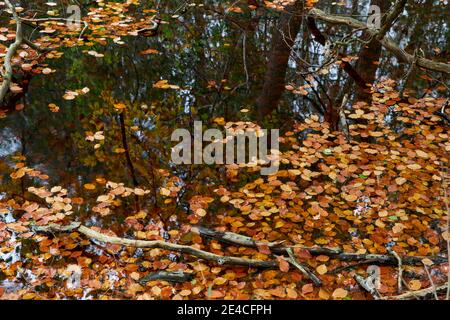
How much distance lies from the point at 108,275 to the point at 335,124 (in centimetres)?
276

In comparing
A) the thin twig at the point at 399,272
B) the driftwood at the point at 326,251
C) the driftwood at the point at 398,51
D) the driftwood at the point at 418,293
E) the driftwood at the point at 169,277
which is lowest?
the driftwood at the point at 169,277

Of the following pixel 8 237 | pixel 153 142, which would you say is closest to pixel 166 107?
pixel 153 142

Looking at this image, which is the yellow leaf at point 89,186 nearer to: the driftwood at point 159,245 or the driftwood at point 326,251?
the driftwood at point 159,245

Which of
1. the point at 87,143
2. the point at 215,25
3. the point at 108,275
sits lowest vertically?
the point at 108,275

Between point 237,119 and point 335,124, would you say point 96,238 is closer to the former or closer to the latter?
point 237,119

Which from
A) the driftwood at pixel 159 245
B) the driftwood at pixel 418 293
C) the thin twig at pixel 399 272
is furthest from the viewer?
the driftwood at pixel 159 245

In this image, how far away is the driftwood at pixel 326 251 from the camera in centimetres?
265

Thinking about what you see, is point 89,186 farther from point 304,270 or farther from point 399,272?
point 399,272

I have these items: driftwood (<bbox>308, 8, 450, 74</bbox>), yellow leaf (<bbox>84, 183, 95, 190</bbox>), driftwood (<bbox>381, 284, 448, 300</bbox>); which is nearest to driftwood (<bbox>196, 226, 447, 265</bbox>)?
driftwood (<bbox>381, 284, 448, 300</bbox>)

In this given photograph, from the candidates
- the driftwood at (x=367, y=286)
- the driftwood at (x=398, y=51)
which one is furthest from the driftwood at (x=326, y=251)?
the driftwood at (x=398, y=51)

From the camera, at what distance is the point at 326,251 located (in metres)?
2.72
